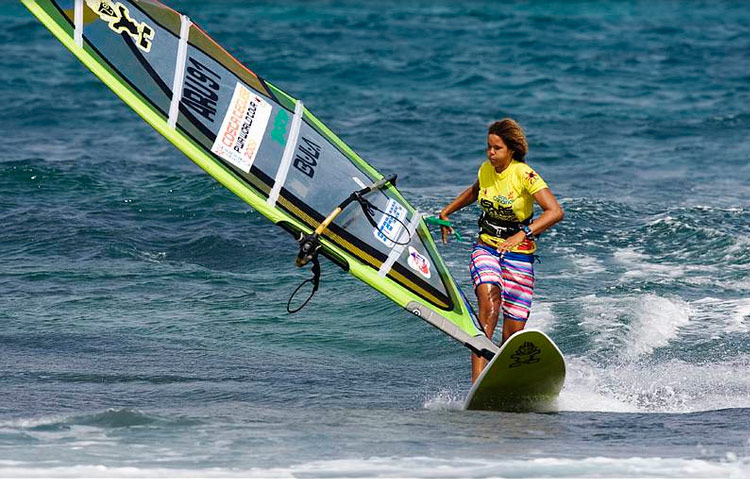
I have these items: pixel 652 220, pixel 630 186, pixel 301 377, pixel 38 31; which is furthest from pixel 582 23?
pixel 301 377

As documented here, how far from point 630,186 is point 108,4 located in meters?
9.17

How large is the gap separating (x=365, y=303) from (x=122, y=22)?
12.3ft

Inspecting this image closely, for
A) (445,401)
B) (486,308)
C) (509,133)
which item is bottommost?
(445,401)

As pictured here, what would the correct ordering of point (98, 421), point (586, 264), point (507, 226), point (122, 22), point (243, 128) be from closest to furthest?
point (98, 421)
point (122, 22)
point (507, 226)
point (243, 128)
point (586, 264)

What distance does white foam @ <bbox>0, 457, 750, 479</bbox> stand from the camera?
197 inches

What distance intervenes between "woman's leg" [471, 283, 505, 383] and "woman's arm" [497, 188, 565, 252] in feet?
0.78

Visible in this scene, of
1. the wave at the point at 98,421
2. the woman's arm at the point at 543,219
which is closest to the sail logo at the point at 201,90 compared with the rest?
the wave at the point at 98,421

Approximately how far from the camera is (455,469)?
5117 mm

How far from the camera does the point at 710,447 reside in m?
5.54

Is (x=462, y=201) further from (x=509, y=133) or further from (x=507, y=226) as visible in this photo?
(x=509, y=133)

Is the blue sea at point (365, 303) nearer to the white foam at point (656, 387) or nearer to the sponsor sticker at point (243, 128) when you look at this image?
the white foam at point (656, 387)

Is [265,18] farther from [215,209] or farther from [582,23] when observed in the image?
[215,209]

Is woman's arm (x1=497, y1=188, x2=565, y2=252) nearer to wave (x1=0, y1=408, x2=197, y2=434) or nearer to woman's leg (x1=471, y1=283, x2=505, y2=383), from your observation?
woman's leg (x1=471, y1=283, x2=505, y2=383)

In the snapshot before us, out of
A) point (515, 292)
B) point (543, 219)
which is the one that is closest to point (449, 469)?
point (515, 292)
